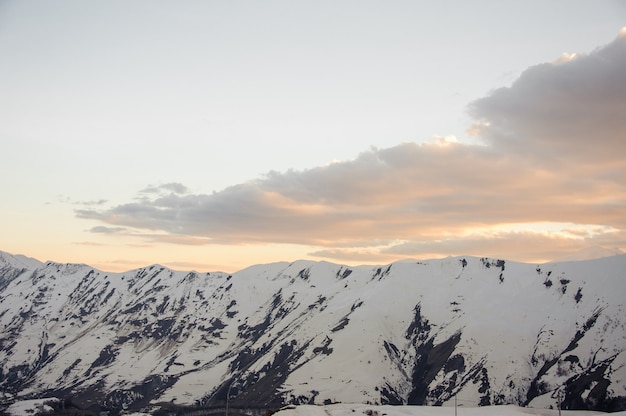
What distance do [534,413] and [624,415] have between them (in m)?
29.6

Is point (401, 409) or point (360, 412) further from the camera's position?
point (401, 409)

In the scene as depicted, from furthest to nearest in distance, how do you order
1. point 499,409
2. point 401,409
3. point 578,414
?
point 578,414 → point 499,409 → point 401,409

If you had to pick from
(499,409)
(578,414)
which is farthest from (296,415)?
(578,414)

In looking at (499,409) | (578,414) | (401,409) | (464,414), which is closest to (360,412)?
(401,409)

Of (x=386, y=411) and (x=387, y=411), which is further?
(x=387, y=411)

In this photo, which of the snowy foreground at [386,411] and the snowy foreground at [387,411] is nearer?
the snowy foreground at [386,411]

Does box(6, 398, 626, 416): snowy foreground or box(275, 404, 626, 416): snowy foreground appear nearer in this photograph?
box(6, 398, 626, 416): snowy foreground

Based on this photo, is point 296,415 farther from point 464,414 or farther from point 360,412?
point 464,414

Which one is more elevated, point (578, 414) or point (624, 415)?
point (624, 415)

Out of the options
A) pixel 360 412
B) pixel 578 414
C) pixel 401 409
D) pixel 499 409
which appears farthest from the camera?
pixel 578 414

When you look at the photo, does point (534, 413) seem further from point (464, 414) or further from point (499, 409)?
point (464, 414)

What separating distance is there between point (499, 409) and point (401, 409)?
2839cm

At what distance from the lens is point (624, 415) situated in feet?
395

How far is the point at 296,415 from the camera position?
120188 millimetres
